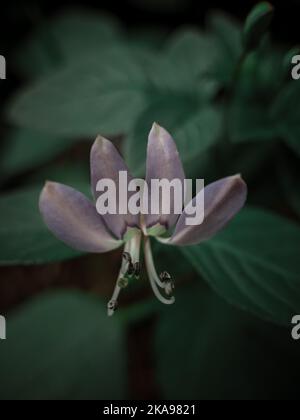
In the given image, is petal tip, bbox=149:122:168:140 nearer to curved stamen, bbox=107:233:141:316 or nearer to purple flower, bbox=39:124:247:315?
purple flower, bbox=39:124:247:315

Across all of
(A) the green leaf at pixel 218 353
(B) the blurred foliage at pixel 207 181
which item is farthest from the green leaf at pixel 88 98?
(A) the green leaf at pixel 218 353

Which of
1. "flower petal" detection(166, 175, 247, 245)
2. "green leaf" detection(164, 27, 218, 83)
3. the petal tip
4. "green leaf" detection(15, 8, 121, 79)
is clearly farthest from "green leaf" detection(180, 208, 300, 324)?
"green leaf" detection(15, 8, 121, 79)

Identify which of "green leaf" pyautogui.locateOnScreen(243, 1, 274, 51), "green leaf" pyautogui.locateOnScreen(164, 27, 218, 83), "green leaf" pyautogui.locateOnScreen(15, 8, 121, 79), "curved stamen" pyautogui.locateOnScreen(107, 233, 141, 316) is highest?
"green leaf" pyautogui.locateOnScreen(15, 8, 121, 79)

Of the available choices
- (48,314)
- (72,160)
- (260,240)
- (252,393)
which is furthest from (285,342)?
(72,160)

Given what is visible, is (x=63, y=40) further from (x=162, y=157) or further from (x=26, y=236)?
(x=162, y=157)

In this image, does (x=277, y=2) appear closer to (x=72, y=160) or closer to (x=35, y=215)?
(x=72, y=160)

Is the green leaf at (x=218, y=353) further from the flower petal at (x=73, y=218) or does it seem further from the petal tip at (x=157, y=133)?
the petal tip at (x=157, y=133)

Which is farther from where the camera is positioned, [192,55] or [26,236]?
[192,55]

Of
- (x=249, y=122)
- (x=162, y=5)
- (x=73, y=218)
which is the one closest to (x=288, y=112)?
(x=249, y=122)
